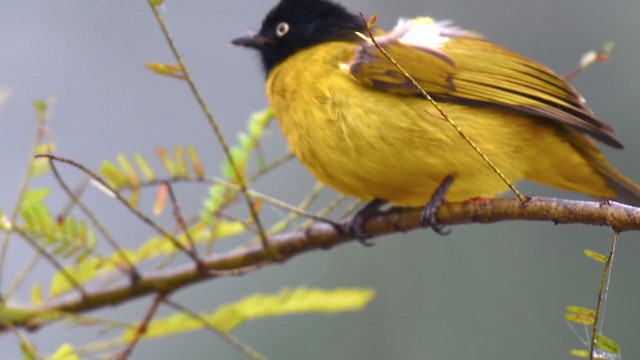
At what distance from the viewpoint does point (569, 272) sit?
423 centimetres

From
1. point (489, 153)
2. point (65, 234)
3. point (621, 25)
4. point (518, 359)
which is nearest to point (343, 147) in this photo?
point (489, 153)

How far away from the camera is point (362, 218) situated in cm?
262

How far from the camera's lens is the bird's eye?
3.19 meters

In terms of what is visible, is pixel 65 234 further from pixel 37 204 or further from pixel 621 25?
pixel 621 25

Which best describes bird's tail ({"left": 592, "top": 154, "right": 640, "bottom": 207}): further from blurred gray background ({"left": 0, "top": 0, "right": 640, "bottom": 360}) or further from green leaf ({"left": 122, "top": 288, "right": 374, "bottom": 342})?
blurred gray background ({"left": 0, "top": 0, "right": 640, "bottom": 360})

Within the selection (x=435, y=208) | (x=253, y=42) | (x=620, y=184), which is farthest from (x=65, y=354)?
(x=253, y=42)

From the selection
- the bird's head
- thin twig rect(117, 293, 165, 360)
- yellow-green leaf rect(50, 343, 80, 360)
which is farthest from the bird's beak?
yellow-green leaf rect(50, 343, 80, 360)

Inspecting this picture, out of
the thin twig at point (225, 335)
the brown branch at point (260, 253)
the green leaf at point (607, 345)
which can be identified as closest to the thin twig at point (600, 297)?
the green leaf at point (607, 345)

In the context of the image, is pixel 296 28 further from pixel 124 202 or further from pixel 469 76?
pixel 124 202

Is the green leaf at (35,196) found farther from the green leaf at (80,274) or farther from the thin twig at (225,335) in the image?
the thin twig at (225,335)

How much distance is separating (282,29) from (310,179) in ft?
7.86

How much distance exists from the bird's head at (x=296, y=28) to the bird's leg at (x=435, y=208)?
0.76 meters

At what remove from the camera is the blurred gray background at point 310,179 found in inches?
172

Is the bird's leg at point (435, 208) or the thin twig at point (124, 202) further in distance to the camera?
the bird's leg at point (435, 208)
